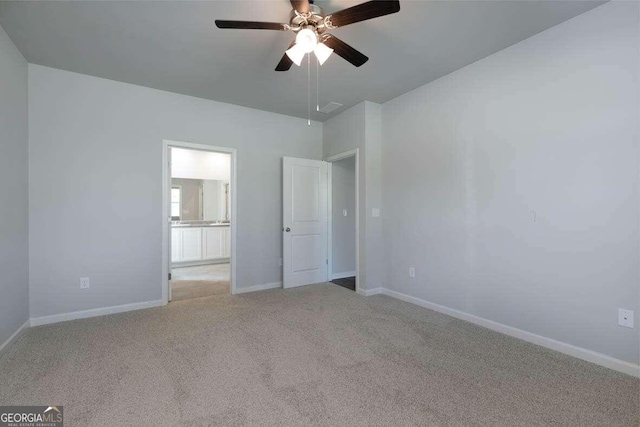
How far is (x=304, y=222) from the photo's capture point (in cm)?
461

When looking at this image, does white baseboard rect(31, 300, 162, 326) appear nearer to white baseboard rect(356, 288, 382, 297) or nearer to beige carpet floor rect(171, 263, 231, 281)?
beige carpet floor rect(171, 263, 231, 281)

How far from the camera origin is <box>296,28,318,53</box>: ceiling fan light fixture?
1965 mm

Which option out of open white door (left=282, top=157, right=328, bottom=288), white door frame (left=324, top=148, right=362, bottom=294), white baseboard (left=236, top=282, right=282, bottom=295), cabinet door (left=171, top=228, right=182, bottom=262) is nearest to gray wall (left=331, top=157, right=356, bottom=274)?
white door frame (left=324, top=148, right=362, bottom=294)

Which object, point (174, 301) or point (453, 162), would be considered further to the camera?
point (174, 301)

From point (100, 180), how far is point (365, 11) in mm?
3258

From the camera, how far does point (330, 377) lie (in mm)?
2016

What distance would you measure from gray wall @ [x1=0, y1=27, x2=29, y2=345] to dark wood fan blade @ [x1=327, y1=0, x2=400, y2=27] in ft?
9.08

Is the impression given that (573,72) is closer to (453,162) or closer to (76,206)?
(453,162)

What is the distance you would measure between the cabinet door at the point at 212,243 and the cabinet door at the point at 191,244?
12cm

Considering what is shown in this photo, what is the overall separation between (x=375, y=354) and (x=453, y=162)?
2160 millimetres

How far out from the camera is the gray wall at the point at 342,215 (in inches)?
199

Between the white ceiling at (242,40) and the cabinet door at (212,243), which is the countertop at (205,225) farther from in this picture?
the white ceiling at (242,40)

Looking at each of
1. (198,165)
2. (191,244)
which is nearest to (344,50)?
(191,244)

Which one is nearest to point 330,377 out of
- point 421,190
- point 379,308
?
point 379,308
